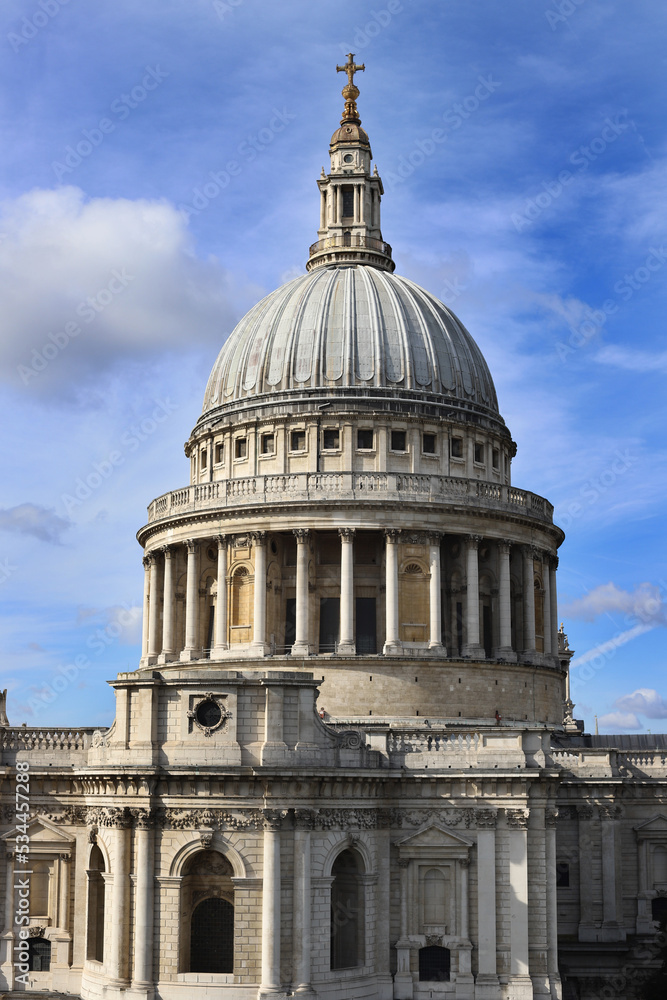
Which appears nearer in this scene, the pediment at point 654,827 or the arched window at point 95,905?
the arched window at point 95,905

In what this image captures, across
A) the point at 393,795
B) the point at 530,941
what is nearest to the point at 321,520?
the point at 393,795

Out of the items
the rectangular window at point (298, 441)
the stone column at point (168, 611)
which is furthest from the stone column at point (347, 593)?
the stone column at point (168, 611)

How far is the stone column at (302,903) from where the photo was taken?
44.2 m

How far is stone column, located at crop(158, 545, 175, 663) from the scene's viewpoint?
66688mm

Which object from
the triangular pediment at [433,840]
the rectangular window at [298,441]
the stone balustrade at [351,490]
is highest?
the rectangular window at [298,441]

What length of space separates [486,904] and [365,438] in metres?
25.6

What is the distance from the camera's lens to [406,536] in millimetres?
61625

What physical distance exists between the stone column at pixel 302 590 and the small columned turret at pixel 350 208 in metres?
18.8

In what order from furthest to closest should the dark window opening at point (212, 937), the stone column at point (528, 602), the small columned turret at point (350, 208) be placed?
1. the small columned turret at point (350, 208)
2. the stone column at point (528, 602)
3. the dark window opening at point (212, 937)

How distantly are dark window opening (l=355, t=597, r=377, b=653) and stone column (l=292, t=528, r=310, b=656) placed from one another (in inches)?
98.4

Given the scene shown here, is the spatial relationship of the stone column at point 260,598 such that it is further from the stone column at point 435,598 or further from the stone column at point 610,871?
the stone column at point 610,871

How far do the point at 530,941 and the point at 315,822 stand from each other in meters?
9.29

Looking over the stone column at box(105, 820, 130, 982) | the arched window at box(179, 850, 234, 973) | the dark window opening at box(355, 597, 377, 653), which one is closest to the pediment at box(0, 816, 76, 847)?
the stone column at box(105, 820, 130, 982)

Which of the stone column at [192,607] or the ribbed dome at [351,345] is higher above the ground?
the ribbed dome at [351,345]
